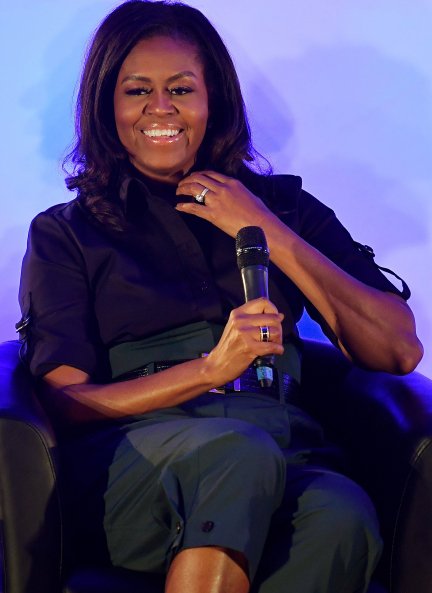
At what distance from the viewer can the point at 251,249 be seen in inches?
60.0

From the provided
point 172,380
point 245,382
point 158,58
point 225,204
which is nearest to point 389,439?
point 245,382

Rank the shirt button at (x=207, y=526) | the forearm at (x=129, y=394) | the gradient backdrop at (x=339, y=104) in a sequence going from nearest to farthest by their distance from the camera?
the shirt button at (x=207, y=526) → the forearm at (x=129, y=394) → the gradient backdrop at (x=339, y=104)

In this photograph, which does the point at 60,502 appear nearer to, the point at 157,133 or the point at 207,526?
the point at 207,526

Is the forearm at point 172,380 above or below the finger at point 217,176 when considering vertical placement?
below

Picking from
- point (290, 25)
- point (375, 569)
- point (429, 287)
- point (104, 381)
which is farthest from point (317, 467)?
point (290, 25)

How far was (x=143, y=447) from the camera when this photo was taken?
4.99ft

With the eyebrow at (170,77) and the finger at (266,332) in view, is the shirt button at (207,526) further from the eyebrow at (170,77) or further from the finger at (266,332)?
the eyebrow at (170,77)

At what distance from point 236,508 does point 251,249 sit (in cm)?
38

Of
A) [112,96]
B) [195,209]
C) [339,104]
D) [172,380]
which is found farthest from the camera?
[339,104]

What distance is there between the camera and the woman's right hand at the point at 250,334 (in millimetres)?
1479

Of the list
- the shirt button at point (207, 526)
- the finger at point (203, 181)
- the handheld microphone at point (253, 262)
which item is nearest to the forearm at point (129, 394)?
the handheld microphone at point (253, 262)

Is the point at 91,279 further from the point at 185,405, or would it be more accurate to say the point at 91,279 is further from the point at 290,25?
the point at 290,25

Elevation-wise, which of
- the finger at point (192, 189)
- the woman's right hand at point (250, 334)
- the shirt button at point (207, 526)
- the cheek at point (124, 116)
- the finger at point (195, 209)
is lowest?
the shirt button at point (207, 526)

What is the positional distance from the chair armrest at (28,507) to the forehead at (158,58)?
0.75m
